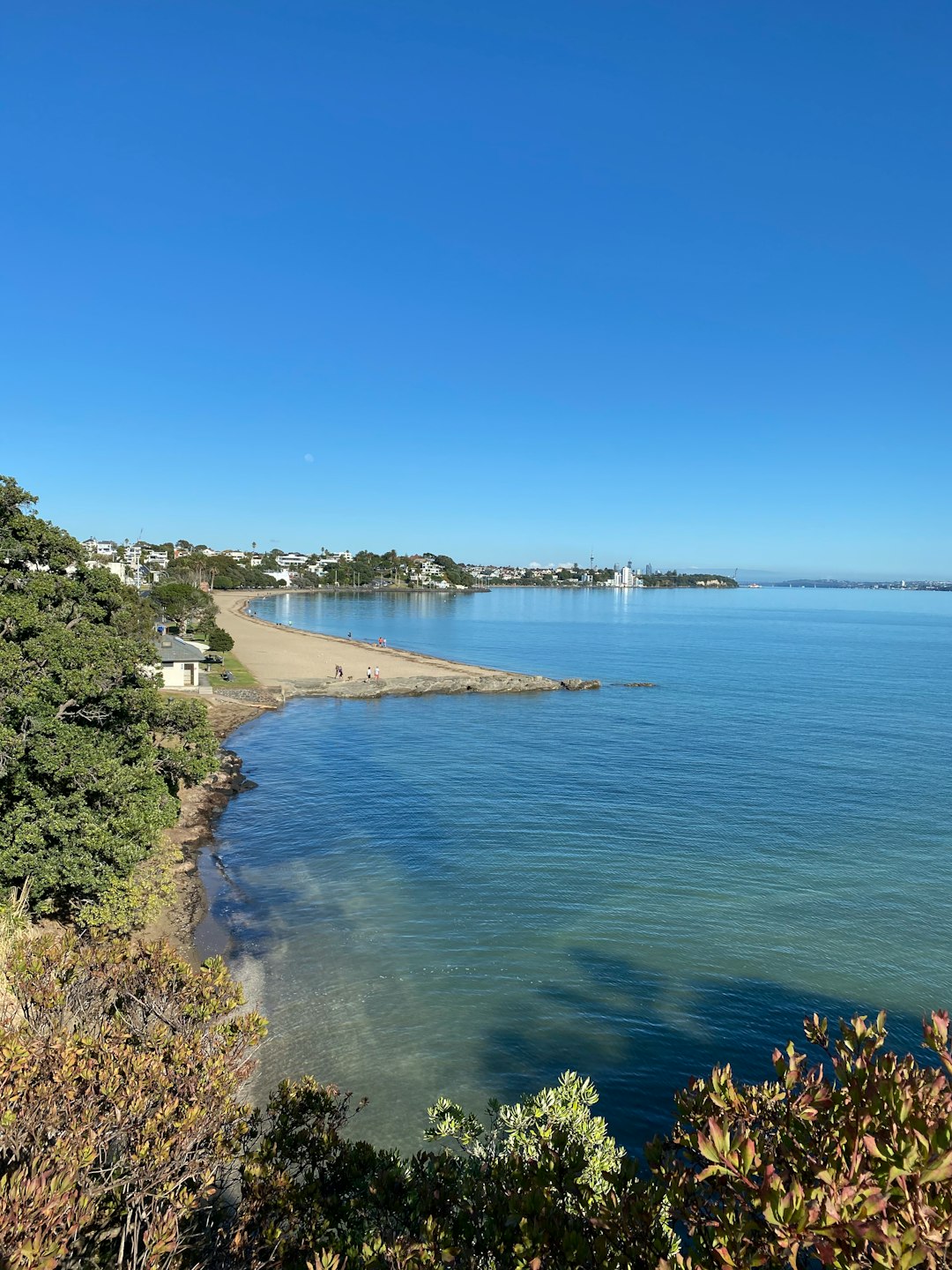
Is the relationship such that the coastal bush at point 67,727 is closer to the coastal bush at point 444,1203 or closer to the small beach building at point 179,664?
the coastal bush at point 444,1203

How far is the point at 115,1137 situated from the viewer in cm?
707

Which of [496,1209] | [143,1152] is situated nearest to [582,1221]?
[496,1209]

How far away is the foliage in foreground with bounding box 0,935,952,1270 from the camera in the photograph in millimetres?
3934

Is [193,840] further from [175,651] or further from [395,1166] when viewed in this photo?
[175,651]

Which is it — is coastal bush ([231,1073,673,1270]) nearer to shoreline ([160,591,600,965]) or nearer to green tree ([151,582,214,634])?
shoreline ([160,591,600,965])

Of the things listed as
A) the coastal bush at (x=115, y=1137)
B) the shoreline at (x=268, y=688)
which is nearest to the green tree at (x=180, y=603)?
the shoreline at (x=268, y=688)

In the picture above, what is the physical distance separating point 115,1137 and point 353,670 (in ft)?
220

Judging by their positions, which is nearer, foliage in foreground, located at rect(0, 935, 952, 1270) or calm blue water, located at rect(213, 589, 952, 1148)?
foliage in foreground, located at rect(0, 935, 952, 1270)

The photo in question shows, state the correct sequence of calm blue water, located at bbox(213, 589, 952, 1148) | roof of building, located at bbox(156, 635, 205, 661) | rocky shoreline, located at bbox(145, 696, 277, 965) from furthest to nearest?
roof of building, located at bbox(156, 635, 205, 661) < rocky shoreline, located at bbox(145, 696, 277, 965) < calm blue water, located at bbox(213, 589, 952, 1148)

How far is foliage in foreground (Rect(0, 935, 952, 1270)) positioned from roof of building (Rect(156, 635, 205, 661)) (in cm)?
4463

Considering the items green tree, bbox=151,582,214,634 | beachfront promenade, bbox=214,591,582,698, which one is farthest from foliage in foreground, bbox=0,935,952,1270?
green tree, bbox=151,582,214,634

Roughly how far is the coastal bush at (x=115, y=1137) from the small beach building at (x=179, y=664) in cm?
4488

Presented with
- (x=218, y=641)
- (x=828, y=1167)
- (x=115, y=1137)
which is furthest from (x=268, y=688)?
(x=828, y=1167)

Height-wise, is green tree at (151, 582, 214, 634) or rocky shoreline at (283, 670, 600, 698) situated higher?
green tree at (151, 582, 214, 634)
